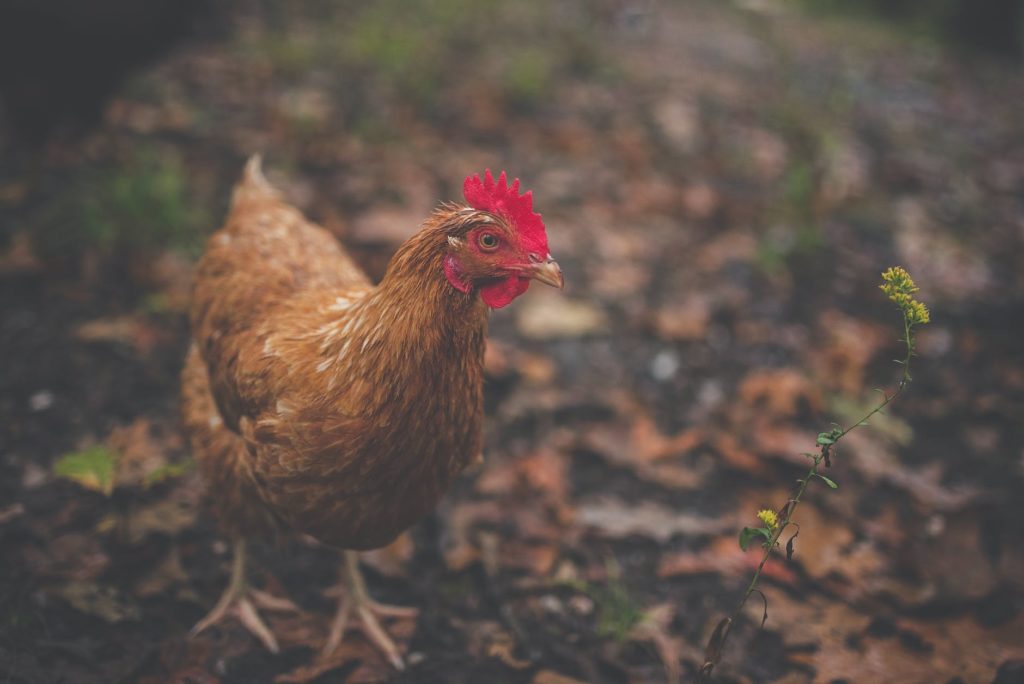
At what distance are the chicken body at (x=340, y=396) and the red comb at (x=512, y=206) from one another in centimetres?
13

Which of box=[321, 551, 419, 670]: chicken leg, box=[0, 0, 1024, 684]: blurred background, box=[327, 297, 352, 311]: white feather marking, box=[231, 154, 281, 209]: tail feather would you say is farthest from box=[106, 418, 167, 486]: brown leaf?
box=[327, 297, 352, 311]: white feather marking

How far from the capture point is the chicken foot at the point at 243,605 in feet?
7.32

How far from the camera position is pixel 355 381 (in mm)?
1784

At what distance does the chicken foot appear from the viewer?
7.32 feet

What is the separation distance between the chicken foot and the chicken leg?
0.59 ft

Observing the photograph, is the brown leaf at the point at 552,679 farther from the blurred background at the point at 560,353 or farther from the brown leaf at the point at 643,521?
the brown leaf at the point at 643,521

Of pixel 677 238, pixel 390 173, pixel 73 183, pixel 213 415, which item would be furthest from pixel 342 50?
pixel 213 415

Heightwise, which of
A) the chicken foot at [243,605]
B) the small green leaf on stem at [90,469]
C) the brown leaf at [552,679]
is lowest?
the chicken foot at [243,605]

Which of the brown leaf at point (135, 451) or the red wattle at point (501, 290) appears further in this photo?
the brown leaf at point (135, 451)

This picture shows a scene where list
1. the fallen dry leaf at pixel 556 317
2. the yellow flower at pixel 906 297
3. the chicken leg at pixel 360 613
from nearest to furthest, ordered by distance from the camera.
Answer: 1. the yellow flower at pixel 906 297
2. the chicken leg at pixel 360 613
3. the fallen dry leaf at pixel 556 317

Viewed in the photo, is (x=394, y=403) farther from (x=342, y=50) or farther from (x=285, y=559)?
(x=342, y=50)

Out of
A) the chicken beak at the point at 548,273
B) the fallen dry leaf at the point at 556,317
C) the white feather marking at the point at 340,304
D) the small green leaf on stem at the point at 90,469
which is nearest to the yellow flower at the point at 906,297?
the chicken beak at the point at 548,273

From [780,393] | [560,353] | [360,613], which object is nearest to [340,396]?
[360,613]

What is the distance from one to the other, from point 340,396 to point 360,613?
3.25 ft
